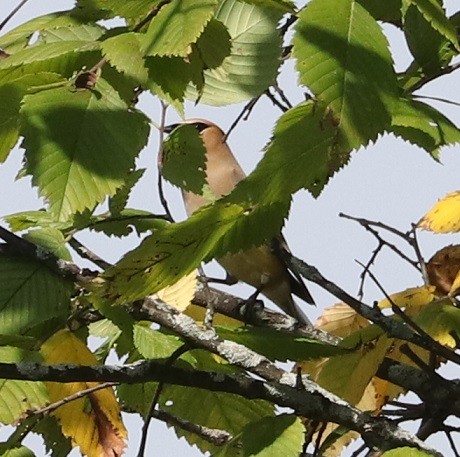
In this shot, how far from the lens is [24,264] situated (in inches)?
73.8

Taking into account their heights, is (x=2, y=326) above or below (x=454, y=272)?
above

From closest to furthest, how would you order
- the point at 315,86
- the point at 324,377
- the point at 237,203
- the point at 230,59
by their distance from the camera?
1. the point at 315,86
2. the point at 237,203
3. the point at 230,59
4. the point at 324,377

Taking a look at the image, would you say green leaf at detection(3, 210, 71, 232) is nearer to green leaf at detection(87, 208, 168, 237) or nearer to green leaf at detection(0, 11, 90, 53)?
green leaf at detection(87, 208, 168, 237)

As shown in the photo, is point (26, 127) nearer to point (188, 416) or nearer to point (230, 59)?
point (230, 59)

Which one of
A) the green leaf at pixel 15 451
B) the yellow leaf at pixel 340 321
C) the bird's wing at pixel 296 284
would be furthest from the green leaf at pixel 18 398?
the bird's wing at pixel 296 284

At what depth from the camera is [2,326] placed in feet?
5.90

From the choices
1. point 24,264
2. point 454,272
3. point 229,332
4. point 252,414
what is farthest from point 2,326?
point 454,272

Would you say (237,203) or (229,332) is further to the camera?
(229,332)

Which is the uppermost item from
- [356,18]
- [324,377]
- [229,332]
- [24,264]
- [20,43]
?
[20,43]

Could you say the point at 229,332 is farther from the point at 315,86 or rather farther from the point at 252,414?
the point at 315,86

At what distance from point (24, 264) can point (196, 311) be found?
2.61 ft

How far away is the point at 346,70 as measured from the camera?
1.29m

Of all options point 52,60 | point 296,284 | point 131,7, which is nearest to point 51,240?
point 52,60

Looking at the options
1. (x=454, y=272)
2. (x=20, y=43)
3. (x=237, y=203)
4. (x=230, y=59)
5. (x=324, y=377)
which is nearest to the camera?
(x=237, y=203)
